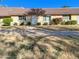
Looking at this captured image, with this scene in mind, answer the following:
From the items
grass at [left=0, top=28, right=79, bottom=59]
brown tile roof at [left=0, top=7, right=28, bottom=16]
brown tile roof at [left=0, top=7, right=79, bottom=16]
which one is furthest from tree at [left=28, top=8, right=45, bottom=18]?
grass at [left=0, top=28, right=79, bottom=59]

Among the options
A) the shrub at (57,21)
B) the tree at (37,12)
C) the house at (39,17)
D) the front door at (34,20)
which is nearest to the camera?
the tree at (37,12)

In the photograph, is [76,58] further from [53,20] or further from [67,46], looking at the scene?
[53,20]

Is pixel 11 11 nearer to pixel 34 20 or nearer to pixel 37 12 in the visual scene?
pixel 34 20

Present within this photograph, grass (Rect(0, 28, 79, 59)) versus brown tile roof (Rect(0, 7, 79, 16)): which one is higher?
brown tile roof (Rect(0, 7, 79, 16))

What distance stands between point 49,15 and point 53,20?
5.17 feet

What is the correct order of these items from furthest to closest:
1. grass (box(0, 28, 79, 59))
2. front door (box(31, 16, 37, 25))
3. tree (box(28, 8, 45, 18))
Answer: front door (box(31, 16, 37, 25))
tree (box(28, 8, 45, 18))
grass (box(0, 28, 79, 59))

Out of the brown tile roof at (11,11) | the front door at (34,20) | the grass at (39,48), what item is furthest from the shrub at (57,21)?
the grass at (39,48)

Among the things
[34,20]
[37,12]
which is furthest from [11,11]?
[37,12]

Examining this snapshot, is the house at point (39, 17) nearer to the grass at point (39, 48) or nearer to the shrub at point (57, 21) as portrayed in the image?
the shrub at point (57, 21)

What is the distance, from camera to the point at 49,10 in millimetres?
45469

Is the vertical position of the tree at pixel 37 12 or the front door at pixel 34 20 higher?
the tree at pixel 37 12

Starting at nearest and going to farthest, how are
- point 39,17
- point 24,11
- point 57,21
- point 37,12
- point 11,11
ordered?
1. point 37,12
2. point 57,21
3. point 39,17
4. point 24,11
5. point 11,11

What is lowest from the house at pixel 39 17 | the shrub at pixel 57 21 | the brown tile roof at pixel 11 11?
the shrub at pixel 57 21

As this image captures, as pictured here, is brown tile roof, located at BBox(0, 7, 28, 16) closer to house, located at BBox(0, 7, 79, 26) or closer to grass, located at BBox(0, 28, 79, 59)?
house, located at BBox(0, 7, 79, 26)
